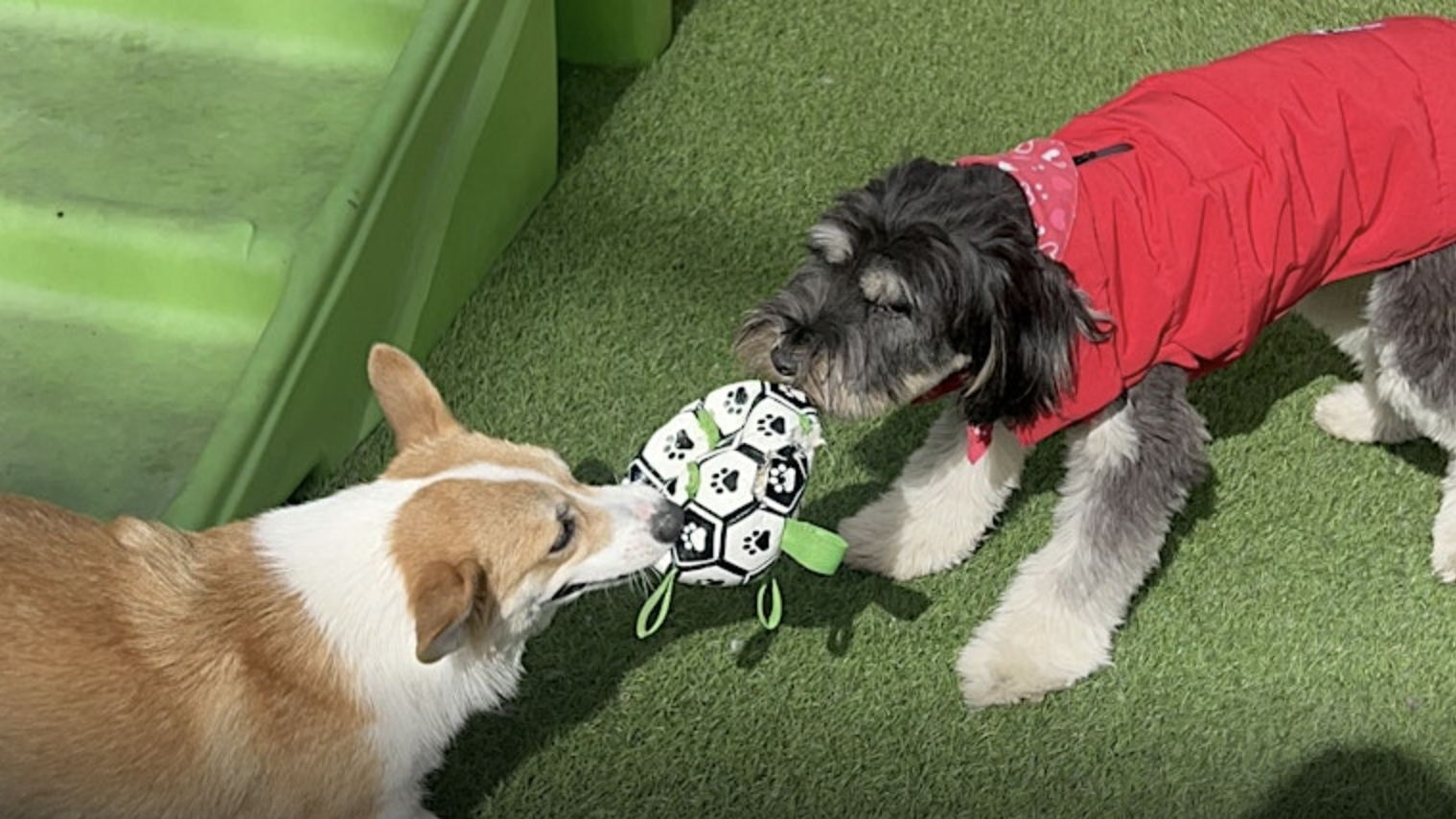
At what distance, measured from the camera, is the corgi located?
2324 millimetres

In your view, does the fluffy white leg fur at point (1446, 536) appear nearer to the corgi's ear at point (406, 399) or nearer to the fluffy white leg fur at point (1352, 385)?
the fluffy white leg fur at point (1352, 385)

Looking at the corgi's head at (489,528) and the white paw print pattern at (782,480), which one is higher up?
the corgi's head at (489,528)

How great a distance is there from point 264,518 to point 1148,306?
1463mm

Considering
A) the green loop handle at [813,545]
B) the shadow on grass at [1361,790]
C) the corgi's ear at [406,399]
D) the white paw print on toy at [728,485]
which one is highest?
the corgi's ear at [406,399]

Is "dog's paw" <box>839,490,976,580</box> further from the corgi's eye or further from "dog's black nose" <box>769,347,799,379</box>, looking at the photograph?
the corgi's eye

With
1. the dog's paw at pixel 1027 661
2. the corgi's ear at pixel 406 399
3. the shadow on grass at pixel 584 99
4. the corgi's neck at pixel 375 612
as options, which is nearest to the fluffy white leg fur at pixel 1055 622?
the dog's paw at pixel 1027 661

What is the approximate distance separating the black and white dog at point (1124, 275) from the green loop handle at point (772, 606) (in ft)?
1.27

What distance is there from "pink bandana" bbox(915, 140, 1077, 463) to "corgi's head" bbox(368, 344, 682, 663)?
618 millimetres

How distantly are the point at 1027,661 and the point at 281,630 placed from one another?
55.0 inches

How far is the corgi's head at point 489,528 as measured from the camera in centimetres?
228

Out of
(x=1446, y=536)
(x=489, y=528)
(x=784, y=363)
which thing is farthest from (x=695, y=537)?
(x=1446, y=536)

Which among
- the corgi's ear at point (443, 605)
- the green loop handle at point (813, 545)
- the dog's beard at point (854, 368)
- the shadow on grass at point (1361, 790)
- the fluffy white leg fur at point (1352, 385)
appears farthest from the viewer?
the fluffy white leg fur at point (1352, 385)

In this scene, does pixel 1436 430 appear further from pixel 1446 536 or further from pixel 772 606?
pixel 772 606

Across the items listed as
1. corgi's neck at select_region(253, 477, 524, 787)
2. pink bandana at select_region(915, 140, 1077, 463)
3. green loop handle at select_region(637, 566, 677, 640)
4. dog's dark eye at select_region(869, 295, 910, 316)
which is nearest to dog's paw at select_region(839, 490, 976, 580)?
green loop handle at select_region(637, 566, 677, 640)
